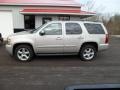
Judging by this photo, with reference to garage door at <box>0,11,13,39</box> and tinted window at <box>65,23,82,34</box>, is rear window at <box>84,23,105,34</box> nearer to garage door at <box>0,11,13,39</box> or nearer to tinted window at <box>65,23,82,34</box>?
tinted window at <box>65,23,82,34</box>

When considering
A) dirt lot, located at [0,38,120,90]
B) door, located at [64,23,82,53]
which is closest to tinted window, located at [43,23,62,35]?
door, located at [64,23,82,53]

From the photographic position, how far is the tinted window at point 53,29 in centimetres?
944

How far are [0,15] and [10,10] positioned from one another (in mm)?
968

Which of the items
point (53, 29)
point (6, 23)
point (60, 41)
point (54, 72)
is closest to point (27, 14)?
point (6, 23)

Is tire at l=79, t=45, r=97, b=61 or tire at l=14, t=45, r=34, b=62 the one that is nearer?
tire at l=14, t=45, r=34, b=62

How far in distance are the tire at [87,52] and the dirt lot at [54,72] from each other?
27cm

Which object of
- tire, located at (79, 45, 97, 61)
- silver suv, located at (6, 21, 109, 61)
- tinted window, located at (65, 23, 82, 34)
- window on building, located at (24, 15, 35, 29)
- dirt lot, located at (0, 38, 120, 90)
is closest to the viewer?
dirt lot, located at (0, 38, 120, 90)

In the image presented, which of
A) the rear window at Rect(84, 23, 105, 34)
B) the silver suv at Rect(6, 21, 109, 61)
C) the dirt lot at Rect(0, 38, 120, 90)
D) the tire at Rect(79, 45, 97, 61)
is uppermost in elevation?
the rear window at Rect(84, 23, 105, 34)

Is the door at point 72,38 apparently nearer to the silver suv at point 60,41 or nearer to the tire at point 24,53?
the silver suv at point 60,41

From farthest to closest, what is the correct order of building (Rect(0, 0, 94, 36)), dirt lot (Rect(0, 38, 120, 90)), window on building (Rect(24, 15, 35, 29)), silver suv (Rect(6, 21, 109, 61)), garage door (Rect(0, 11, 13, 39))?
window on building (Rect(24, 15, 35, 29))
garage door (Rect(0, 11, 13, 39))
building (Rect(0, 0, 94, 36))
silver suv (Rect(6, 21, 109, 61))
dirt lot (Rect(0, 38, 120, 90))

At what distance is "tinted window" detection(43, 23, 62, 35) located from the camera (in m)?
9.44

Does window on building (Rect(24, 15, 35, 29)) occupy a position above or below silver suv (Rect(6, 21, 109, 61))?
above

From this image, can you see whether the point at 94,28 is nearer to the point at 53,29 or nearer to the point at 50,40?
the point at 53,29

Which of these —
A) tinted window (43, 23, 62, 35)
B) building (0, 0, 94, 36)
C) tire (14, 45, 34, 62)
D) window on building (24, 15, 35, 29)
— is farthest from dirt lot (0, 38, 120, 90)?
window on building (24, 15, 35, 29)
